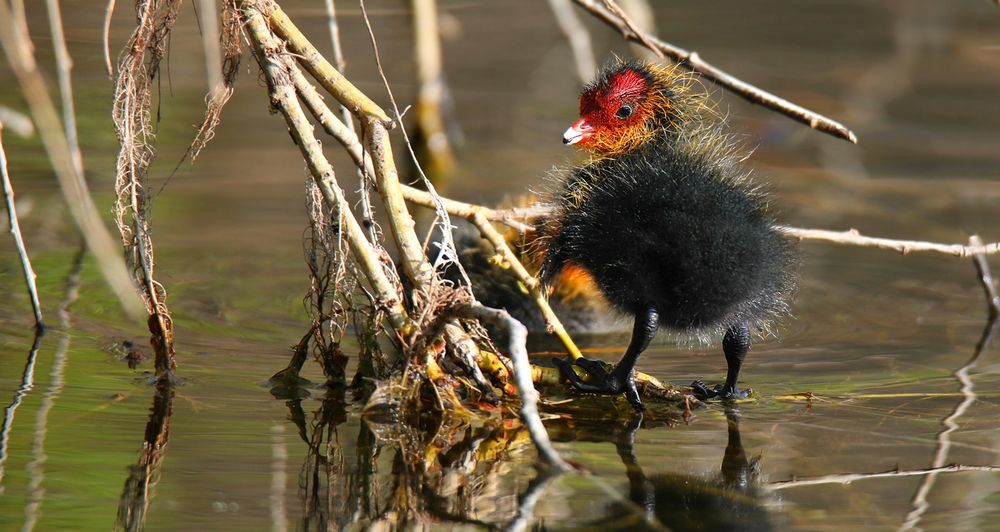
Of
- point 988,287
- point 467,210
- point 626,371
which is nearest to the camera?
point 626,371

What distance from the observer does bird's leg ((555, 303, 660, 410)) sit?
148 inches

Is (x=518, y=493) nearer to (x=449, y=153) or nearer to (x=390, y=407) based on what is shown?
(x=390, y=407)

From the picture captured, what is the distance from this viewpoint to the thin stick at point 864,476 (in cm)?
325

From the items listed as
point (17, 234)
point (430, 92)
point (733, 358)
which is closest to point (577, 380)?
point (733, 358)

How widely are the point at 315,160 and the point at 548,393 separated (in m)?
1.02

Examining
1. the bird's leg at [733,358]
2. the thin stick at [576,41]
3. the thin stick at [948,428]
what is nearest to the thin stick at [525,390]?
the thin stick at [948,428]

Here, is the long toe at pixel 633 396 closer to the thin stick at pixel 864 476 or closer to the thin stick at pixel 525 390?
the thin stick at pixel 864 476

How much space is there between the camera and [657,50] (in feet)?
13.7

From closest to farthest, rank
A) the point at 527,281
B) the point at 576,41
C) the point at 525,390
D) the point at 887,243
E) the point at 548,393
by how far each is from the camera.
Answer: the point at 525,390, the point at 548,393, the point at 527,281, the point at 887,243, the point at 576,41

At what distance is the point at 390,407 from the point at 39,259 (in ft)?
8.43

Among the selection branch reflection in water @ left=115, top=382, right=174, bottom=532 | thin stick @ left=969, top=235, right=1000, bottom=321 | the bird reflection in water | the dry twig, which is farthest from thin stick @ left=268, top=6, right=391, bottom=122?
thin stick @ left=969, top=235, right=1000, bottom=321

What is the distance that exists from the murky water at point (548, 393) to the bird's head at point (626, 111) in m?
0.82

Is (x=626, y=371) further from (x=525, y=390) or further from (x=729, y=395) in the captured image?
(x=525, y=390)

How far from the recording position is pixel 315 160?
374cm
